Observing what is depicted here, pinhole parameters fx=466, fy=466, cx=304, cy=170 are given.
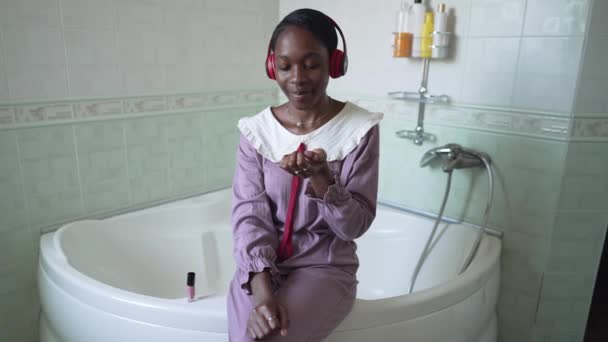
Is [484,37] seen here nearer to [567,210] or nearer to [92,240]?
[567,210]

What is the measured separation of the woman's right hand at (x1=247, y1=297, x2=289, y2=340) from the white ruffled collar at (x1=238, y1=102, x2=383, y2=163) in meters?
0.37

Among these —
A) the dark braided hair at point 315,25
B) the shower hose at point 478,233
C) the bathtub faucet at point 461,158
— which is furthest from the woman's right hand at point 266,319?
the bathtub faucet at point 461,158

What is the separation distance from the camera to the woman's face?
A: 3.58 feet

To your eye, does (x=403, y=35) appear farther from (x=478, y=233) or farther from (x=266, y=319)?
(x=266, y=319)

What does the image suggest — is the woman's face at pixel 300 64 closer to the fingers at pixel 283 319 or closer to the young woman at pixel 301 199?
the young woman at pixel 301 199

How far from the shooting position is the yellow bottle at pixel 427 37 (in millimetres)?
1813

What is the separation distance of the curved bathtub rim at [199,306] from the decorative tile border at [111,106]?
506mm

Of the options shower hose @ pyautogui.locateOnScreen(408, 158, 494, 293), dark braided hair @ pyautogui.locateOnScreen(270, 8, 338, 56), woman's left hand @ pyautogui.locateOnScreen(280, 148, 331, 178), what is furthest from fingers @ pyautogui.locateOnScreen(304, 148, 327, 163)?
shower hose @ pyautogui.locateOnScreen(408, 158, 494, 293)

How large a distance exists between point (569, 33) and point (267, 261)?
4.23ft

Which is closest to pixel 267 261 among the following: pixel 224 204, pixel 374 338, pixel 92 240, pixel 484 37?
pixel 374 338

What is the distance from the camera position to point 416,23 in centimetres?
185

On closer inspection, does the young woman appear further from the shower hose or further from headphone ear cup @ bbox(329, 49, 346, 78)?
the shower hose

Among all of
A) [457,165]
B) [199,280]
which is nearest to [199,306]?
[199,280]

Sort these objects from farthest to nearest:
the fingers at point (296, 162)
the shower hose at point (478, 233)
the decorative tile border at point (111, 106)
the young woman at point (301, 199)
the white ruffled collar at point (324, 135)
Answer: the shower hose at point (478, 233) → the decorative tile border at point (111, 106) → the white ruffled collar at point (324, 135) → the young woman at point (301, 199) → the fingers at point (296, 162)
